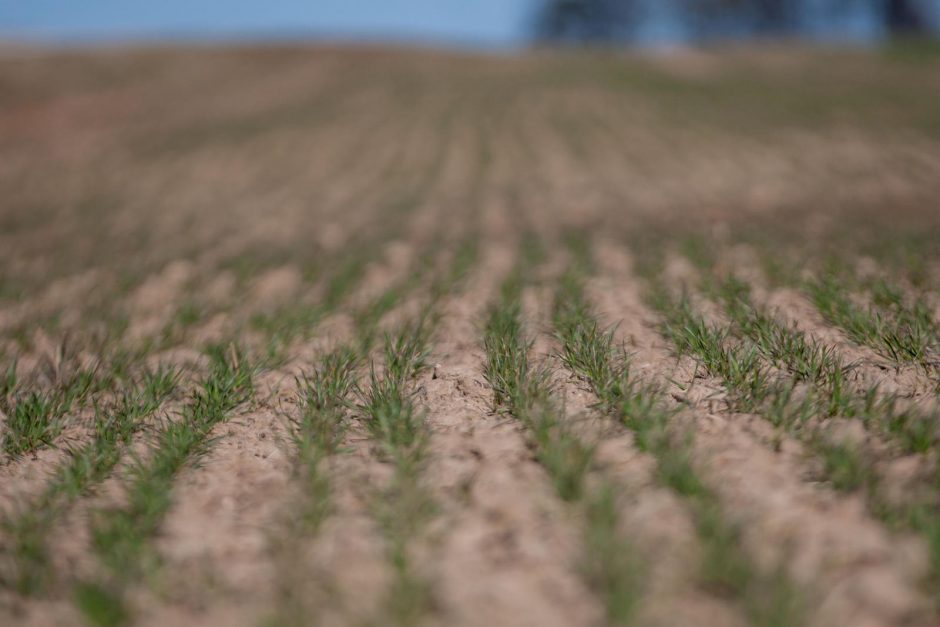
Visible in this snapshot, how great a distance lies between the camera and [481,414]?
2.93 metres

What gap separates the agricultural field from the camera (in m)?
1.96

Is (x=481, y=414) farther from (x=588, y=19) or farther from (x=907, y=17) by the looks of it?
(x=588, y=19)

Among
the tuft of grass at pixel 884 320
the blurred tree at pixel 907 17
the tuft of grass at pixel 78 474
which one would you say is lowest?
the tuft of grass at pixel 78 474

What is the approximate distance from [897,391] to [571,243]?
353 cm

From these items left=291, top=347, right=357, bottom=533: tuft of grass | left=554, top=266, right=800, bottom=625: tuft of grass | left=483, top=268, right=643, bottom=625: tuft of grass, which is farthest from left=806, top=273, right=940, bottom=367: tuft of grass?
left=291, top=347, right=357, bottom=533: tuft of grass

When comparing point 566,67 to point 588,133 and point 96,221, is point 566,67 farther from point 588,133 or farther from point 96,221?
point 96,221

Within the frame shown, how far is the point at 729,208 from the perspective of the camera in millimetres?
7613

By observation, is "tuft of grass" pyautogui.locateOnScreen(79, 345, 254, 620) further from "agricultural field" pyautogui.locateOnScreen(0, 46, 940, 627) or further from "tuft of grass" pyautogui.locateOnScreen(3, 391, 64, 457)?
"tuft of grass" pyautogui.locateOnScreen(3, 391, 64, 457)

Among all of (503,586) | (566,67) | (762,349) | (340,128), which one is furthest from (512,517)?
(566,67)

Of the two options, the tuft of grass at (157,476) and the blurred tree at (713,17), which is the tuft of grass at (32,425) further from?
the blurred tree at (713,17)

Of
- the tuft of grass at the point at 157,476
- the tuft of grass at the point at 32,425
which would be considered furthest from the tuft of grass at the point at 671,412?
the tuft of grass at the point at 32,425

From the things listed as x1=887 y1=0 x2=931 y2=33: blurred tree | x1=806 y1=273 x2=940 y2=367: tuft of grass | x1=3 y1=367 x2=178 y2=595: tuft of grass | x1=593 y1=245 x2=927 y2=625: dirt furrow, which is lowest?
x1=3 y1=367 x2=178 y2=595: tuft of grass

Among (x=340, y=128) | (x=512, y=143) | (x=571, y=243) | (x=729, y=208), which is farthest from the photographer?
(x=340, y=128)

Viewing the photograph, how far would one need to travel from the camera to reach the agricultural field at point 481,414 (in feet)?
6.43
